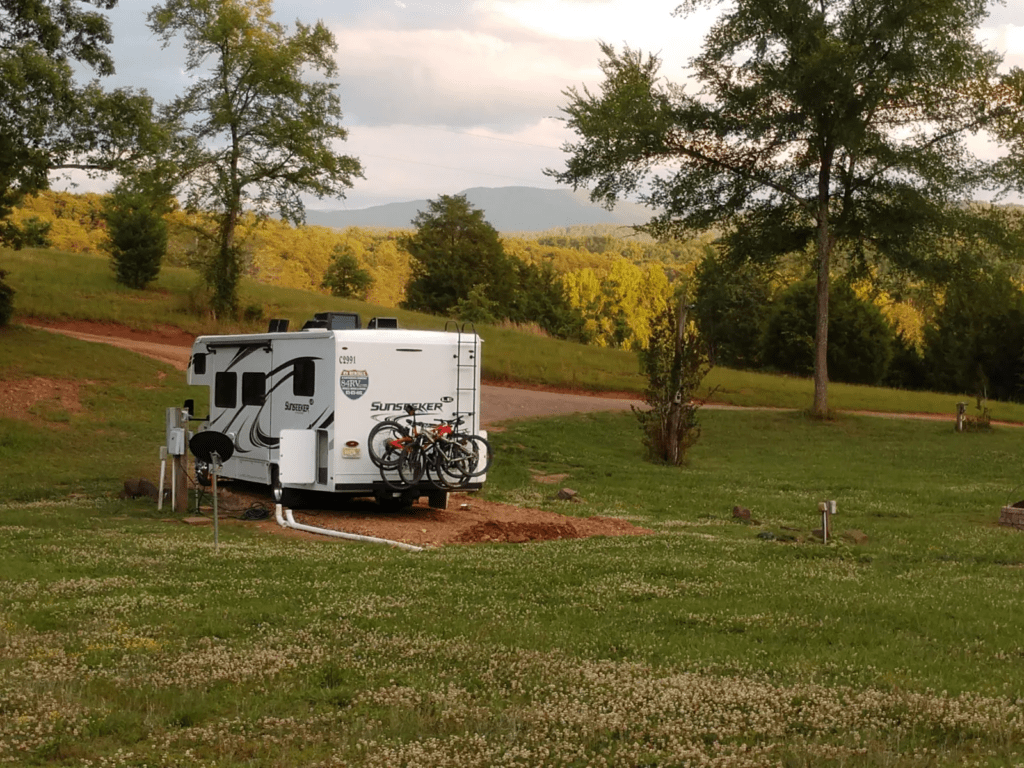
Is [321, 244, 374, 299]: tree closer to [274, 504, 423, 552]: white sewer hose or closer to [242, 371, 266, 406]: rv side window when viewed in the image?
[242, 371, 266, 406]: rv side window

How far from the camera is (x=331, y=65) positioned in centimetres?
4903

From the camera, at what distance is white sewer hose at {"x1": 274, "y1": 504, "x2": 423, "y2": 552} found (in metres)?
15.3

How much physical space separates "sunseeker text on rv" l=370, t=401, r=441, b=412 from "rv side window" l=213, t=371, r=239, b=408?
349cm

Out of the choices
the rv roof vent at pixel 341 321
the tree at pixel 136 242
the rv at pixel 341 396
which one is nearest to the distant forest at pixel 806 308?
the tree at pixel 136 242

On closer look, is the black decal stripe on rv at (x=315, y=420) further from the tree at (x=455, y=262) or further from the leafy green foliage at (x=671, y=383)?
the tree at (x=455, y=262)

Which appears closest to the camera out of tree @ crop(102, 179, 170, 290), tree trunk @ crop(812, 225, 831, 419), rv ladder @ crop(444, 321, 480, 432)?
rv ladder @ crop(444, 321, 480, 432)

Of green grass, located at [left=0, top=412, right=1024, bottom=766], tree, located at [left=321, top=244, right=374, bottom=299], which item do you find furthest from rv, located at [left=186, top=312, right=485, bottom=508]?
tree, located at [left=321, top=244, right=374, bottom=299]

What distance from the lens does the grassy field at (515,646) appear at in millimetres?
6301

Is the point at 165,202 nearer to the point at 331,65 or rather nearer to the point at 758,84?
the point at 331,65

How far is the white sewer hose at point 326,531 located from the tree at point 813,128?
77.7 feet

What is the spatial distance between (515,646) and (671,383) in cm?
2018

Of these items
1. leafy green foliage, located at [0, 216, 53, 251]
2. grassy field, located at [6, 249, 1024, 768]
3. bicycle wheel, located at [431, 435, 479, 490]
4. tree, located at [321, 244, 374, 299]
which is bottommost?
grassy field, located at [6, 249, 1024, 768]

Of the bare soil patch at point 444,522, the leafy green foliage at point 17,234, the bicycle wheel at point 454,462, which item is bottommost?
the bare soil patch at point 444,522

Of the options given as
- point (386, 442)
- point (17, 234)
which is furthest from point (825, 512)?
point (17, 234)
